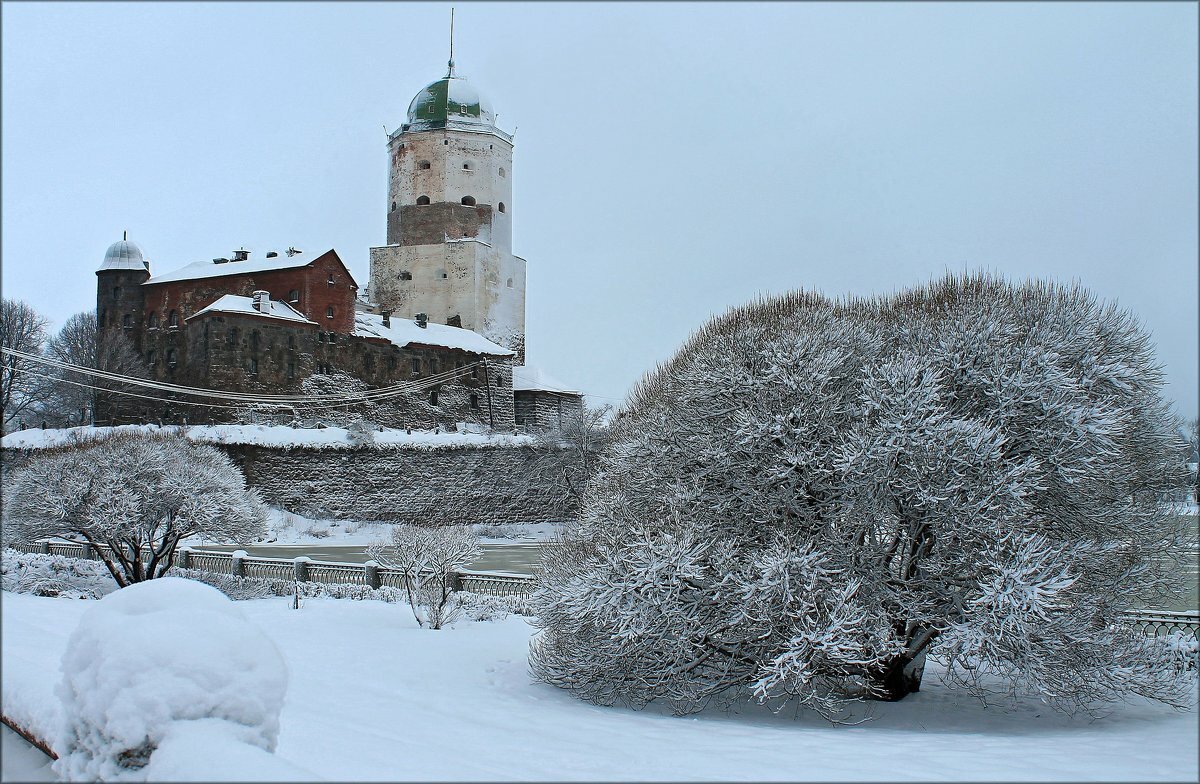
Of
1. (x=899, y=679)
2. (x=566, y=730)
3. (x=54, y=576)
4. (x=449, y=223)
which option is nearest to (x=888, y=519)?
(x=899, y=679)

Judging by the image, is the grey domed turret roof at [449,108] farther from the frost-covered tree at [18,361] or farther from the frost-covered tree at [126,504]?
the frost-covered tree at [126,504]

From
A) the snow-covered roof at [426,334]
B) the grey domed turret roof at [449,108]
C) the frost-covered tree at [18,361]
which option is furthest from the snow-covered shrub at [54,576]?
the grey domed turret roof at [449,108]

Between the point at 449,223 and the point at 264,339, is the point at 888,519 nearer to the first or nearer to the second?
the point at 264,339

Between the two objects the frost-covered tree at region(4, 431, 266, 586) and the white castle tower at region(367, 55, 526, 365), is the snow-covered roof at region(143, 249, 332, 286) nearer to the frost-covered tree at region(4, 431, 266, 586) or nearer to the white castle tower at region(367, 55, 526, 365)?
the white castle tower at region(367, 55, 526, 365)

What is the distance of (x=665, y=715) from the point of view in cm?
1022

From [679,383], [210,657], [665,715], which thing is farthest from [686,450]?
[210,657]

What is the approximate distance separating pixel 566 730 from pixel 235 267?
37337mm

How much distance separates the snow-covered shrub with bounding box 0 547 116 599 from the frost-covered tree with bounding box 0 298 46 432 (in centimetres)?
1805

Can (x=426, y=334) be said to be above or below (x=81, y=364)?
above

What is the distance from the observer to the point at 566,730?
876cm

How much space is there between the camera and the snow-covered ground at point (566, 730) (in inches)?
245

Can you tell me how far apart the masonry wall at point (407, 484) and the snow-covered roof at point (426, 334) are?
7904 mm

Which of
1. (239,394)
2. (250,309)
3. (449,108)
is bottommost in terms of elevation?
(239,394)

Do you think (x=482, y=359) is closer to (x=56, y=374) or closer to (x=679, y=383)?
(x=56, y=374)
